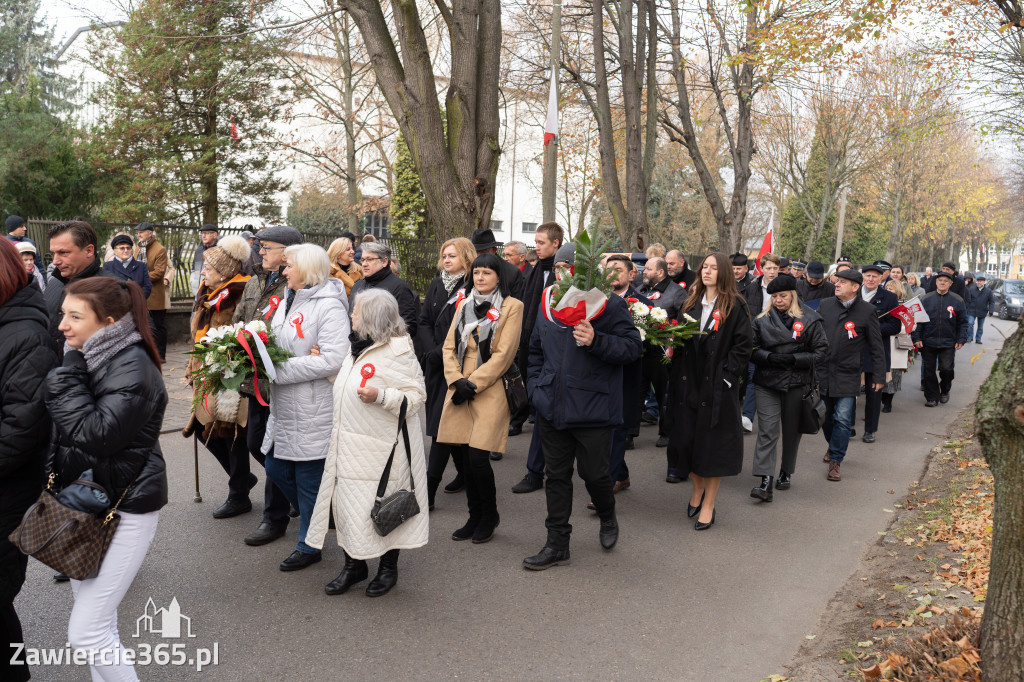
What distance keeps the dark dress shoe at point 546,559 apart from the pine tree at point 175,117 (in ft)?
50.4

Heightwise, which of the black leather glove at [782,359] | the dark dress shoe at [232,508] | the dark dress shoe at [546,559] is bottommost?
the dark dress shoe at [546,559]

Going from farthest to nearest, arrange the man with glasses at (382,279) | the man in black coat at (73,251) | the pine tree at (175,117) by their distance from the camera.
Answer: the pine tree at (175,117) → the man with glasses at (382,279) → the man in black coat at (73,251)

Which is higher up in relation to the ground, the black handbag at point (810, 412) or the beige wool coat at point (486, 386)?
the beige wool coat at point (486, 386)

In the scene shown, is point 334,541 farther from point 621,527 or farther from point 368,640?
point 621,527

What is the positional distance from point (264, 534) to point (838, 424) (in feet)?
19.6

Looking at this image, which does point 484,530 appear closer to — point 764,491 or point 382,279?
point 382,279

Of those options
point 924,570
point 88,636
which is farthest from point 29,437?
point 924,570

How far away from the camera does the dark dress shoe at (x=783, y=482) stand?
7387mm

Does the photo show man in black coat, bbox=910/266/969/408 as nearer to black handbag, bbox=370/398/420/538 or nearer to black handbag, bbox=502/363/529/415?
black handbag, bbox=502/363/529/415

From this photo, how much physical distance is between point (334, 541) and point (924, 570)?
4155mm

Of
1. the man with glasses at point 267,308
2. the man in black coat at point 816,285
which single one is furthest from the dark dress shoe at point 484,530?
the man in black coat at point 816,285

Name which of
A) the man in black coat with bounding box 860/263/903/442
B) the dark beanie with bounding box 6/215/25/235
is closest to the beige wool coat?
the man in black coat with bounding box 860/263/903/442

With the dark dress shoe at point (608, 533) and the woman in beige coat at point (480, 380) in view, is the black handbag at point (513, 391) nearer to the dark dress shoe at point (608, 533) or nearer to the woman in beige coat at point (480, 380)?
the woman in beige coat at point (480, 380)

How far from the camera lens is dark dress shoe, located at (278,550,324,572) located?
4947mm
